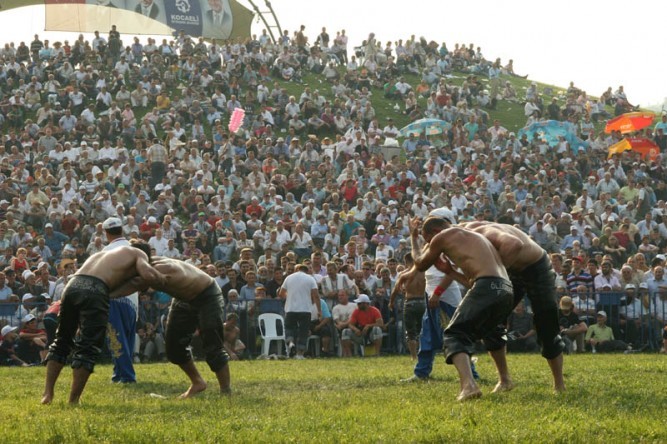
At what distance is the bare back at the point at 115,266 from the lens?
917cm

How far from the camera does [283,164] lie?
27.3 m

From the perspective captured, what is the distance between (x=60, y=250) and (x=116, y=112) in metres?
9.23

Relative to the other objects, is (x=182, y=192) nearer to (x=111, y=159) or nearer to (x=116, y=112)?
(x=111, y=159)

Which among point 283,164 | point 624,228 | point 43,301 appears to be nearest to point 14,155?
point 283,164

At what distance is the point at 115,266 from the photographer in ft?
30.2

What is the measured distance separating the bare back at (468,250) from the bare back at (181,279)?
91.0 inches

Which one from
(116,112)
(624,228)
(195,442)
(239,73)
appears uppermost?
(239,73)

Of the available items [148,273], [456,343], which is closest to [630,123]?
[456,343]

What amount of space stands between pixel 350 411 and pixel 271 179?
61.2 feet

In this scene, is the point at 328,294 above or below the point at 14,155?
below

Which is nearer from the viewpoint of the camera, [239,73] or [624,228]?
[624,228]

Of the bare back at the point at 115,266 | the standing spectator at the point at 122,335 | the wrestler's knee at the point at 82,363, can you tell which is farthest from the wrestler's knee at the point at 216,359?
the standing spectator at the point at 122,335

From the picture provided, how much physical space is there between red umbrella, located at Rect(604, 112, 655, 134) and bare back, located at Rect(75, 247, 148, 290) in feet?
86.3

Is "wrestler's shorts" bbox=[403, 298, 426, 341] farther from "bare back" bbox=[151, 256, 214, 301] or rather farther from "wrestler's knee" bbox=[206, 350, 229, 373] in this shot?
"bare back" bbox=[151, 256, 214, 301]
